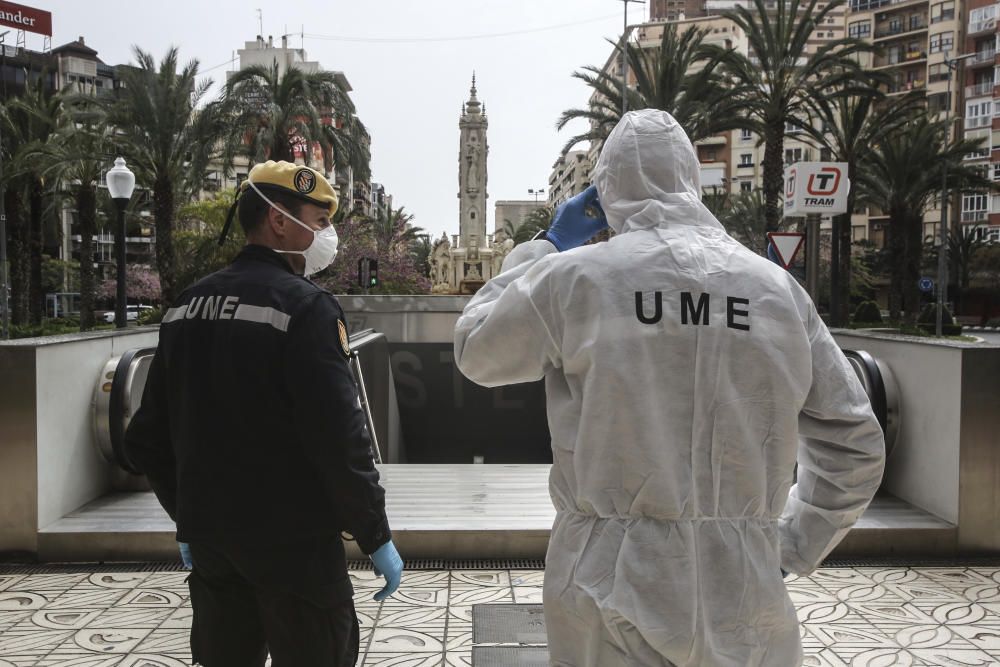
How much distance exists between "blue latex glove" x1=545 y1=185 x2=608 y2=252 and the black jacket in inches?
24.8

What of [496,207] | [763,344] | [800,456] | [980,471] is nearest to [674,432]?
[763,344]

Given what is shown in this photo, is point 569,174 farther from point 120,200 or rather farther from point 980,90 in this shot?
point 120,200

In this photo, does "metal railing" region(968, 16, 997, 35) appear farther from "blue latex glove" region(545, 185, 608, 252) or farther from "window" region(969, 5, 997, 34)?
"blue latex glove" region(545, 185, 608, 252)

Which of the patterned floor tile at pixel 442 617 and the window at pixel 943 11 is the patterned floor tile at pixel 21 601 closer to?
the patterned floor tile at pixel 442 617

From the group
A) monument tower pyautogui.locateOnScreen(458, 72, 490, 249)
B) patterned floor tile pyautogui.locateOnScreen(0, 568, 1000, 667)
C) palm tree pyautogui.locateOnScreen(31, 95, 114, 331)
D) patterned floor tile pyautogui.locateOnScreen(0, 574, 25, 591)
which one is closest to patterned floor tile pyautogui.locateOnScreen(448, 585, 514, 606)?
patterned floor tile pyautogui.locateOnScreen(0, 568, 1000, 667)

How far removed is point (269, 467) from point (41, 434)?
3707 millimetres

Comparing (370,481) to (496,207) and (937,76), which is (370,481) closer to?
(937,76)

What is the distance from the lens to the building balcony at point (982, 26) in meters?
54.1

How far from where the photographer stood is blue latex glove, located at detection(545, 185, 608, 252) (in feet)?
7.16

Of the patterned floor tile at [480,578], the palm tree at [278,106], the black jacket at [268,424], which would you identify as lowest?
the patterned floor tile at [480,578]

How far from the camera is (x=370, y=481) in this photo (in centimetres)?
214

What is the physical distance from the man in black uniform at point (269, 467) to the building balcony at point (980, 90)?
6335 cm

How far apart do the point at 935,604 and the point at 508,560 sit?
235 cm

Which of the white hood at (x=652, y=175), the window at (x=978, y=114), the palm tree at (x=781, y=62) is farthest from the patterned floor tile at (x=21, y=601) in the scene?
the window at (x=978, y=114)
